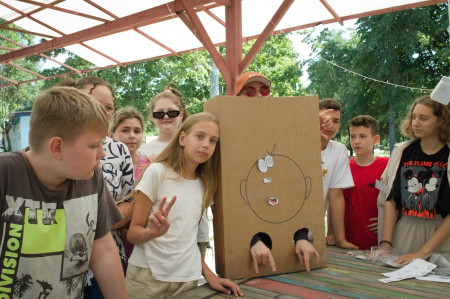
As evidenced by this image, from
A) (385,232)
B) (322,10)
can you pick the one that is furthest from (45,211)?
(322,10)

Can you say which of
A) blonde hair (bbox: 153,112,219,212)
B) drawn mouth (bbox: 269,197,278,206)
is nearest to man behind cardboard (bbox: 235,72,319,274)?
drawn mouth (bbox: 269,197,278,206)

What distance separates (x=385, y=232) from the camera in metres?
1.77

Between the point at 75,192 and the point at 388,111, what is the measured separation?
10.6 metres

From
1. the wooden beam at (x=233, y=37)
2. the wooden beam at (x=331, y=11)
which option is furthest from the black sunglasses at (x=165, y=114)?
the wooden beam at (x=331, y=11)

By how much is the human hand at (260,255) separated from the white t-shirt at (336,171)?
0.74 m

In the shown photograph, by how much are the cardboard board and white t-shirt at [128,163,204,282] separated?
0.09 m

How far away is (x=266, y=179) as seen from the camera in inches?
54.9

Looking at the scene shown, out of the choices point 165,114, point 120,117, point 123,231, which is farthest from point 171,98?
point 123,231

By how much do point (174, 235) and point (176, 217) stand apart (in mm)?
62

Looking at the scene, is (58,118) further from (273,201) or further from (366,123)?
(366,123)

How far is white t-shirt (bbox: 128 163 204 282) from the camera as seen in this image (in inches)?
53.4

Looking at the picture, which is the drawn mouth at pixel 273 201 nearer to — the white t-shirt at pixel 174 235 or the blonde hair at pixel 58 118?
the white t-shirt at pixel 174 235

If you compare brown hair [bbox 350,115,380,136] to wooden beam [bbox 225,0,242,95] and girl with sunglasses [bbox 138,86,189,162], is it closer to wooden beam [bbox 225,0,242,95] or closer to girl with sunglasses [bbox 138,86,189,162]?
girl with sunglasses [bbox 138,86,189,162]

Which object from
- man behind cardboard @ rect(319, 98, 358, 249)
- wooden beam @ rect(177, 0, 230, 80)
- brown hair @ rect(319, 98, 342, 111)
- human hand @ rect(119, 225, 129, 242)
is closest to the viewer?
human hand @ rect(119, 225, 129, 242)
